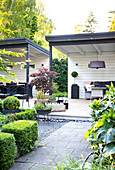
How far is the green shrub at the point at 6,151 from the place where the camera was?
2.56m

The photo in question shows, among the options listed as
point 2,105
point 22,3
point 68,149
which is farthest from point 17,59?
point 68,149

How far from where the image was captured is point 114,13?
2406 cm

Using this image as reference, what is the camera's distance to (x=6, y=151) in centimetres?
260

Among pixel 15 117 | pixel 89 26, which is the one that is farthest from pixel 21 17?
pixel 15 117

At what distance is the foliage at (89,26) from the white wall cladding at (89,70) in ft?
48.9

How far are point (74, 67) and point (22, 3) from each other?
290 inches

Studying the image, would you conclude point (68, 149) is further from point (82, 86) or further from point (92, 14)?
point (92, 14)

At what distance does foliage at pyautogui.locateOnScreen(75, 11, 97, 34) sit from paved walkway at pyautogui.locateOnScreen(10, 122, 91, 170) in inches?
912

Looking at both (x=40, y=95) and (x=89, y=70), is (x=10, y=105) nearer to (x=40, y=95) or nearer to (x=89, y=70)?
(x=40, y=95)

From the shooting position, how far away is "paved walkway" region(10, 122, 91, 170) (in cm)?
272

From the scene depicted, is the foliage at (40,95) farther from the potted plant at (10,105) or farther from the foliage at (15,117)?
the foliage at (15,117)

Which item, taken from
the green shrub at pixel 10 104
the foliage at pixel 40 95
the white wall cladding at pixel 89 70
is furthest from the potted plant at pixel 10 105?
the white wall cladding at pixel 89 70

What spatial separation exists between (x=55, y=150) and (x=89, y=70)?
9.26m

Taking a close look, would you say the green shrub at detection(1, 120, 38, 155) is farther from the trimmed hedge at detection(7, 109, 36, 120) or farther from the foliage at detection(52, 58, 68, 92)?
the foliage at detection(52, 58, 68, 92)
